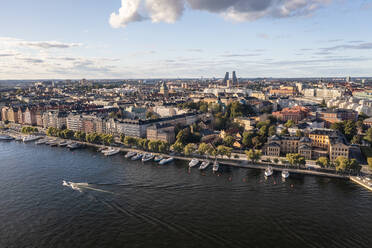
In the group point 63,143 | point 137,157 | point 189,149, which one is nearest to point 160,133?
point 137,157

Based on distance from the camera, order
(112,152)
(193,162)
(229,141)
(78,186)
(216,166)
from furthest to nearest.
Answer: (229,141)
(112,152)
(193,162)
(216,166)
(78,186)

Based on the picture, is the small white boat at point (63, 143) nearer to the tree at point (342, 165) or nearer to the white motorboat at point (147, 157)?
the white motorboat at point (147, 157)

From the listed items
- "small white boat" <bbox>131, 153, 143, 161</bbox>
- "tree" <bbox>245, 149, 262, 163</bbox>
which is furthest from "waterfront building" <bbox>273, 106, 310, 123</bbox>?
"small white boat" <bbox>131, 153, 143, 161</bbox>

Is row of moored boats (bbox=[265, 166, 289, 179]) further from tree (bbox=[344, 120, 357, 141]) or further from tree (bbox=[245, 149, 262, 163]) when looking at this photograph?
tree (bbox=[344, 120, 357, 141])

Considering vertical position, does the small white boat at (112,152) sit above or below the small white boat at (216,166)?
below

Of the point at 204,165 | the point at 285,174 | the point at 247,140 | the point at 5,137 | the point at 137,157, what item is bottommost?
the point at 5,137

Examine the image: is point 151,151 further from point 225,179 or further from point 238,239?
point 238,239

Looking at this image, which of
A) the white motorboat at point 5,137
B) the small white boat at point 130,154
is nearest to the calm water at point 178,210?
the small white boat at point 130,154

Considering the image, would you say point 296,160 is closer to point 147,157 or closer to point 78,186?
point 147,157
